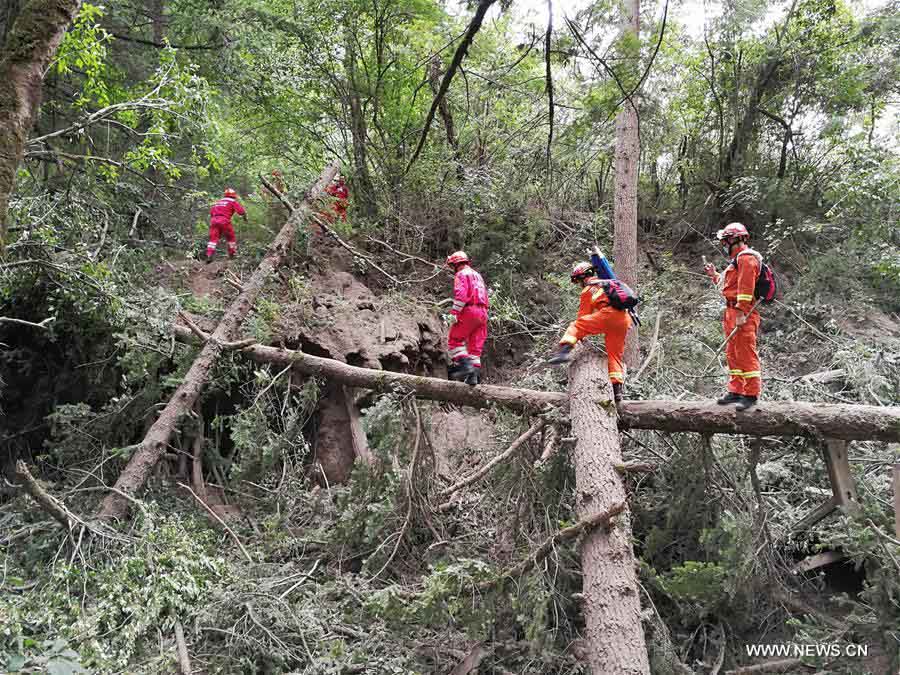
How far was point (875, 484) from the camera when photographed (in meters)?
4.68

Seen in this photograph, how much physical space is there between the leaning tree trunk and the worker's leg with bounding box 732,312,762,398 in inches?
43.0

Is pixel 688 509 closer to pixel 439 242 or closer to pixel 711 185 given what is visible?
pixel 439 242

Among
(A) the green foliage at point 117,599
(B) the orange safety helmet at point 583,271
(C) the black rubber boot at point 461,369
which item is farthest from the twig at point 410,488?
(B) the orange safety helmet at point 583,271

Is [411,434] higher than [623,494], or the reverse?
[411,434]

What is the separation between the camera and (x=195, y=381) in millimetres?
6301

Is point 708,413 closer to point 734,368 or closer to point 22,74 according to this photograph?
point 734,368

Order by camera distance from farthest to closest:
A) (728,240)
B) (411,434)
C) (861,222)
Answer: (861,222) → (411,434) → (728,240)

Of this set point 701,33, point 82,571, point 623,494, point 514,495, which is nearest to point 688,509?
point 623,494

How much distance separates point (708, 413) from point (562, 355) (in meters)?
1.35

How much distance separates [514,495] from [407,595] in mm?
1329

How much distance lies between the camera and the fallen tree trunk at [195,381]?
544cm

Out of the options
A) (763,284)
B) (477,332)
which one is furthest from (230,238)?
(763,284)

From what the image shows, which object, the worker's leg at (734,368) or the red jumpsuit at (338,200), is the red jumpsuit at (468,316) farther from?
the red jumpsuit at (338,200)

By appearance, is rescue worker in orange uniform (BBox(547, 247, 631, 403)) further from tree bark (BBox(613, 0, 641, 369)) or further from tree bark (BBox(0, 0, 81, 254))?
tree bark (BBox(0, 0, 81, 254))
